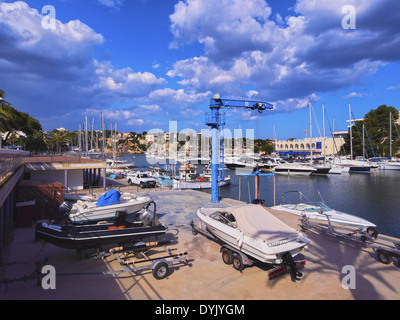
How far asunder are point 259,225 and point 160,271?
357cm

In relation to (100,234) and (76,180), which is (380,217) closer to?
(100,234)

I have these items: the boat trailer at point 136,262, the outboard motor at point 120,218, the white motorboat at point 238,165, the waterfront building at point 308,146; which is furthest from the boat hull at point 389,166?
the outboard motor at point 120,218

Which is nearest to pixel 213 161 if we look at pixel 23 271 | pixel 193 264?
pixel 193 264

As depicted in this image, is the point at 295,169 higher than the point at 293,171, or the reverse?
the point at 295,169

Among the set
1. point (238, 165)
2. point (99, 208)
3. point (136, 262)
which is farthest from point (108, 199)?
point (238, 165)

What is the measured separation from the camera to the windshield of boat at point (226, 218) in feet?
29.7

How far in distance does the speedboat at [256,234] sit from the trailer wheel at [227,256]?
0.25 metres

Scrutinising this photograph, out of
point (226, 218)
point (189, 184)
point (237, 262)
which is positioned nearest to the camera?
point (237, 262)

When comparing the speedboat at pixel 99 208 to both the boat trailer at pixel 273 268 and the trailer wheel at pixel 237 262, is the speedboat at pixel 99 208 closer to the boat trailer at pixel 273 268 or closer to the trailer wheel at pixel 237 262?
the boat trailer at pixel 273 268

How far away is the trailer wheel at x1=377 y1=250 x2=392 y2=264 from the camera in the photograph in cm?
866

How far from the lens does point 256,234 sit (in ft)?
25.7

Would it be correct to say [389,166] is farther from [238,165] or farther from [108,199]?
[108,199]

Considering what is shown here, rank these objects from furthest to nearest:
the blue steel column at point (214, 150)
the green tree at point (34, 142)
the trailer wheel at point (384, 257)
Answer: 1. the green tree at point (34, 142)
2. the blue steel column at point (214, 150)
3. the trailer wheel at point (384, 257)

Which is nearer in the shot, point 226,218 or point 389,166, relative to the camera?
point 226,218
